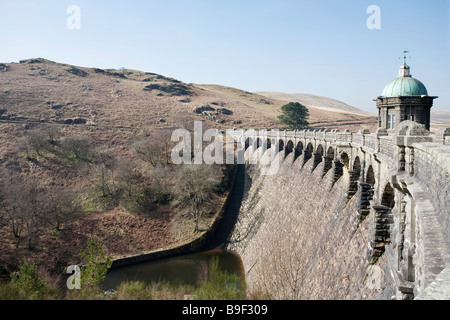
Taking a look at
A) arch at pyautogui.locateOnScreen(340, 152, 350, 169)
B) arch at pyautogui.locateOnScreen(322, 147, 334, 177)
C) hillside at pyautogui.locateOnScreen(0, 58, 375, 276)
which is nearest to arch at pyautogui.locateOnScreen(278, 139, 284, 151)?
hillside at pyautogui.locateOnScreen(0, 58, 375, 276)

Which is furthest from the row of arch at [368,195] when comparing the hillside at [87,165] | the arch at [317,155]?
the hillside at [87,165]

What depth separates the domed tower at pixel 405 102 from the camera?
2359 centimetres

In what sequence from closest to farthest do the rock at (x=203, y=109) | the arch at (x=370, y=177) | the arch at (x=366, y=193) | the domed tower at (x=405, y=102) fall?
the arch at (x=366, y=193), the arch at (x=370, y=177), the domed tower at (x=405, y=102), the rock at (x=203, y=109)

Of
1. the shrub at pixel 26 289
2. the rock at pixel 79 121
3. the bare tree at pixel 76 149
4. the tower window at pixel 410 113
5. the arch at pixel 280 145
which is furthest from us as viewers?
the rock at pixel 79 121

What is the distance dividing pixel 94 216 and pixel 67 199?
13.4 ft

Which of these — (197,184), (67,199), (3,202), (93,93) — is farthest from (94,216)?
(93,93)

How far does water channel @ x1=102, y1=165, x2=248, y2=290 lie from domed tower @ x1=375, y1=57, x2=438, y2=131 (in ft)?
63.9

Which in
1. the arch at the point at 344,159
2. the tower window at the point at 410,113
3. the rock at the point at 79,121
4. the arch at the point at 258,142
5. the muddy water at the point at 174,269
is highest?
the rock at the point at 79,121

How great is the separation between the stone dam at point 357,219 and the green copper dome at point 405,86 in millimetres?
6256

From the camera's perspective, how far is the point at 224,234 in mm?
40781

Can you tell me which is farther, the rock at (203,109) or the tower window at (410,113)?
the rock at (203,109)

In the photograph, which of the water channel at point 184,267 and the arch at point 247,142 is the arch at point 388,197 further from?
the arch at point 247,142

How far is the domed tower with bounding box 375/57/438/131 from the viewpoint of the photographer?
23.6m

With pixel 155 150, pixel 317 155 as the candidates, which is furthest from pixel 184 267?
pixel 155 150
